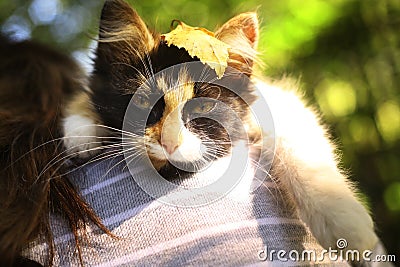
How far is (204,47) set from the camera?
924mm

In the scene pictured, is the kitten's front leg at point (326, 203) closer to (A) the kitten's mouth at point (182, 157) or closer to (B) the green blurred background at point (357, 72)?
(A) the kitten's mouth at point (182, 157)

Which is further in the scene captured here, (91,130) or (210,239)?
(91,130)

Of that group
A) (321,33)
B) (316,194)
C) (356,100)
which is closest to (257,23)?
(316,194)

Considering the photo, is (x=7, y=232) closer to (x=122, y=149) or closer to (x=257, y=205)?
(x=122, y=149)

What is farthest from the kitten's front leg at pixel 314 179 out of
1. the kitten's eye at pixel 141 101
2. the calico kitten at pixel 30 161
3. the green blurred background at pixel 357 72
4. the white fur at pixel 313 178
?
the green blurred background at pixel 357 72

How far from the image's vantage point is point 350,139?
229 centimetres

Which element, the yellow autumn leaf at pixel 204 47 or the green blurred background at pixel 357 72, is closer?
the yellow autumn leaf at pixel 204 47

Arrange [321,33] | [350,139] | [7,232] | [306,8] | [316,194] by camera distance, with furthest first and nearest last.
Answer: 1. [350,139]
2. [321,33]
3. [306,8]
4. [316,194]
5. [7,232]

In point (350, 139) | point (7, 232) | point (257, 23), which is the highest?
point (257, 23)

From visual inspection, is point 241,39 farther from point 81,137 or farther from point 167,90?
point 81,137

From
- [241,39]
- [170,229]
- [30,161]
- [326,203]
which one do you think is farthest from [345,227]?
[30,161]

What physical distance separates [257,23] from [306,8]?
0.90m

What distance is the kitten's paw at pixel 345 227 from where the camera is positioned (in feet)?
2.79

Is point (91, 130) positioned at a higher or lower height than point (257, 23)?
lower
